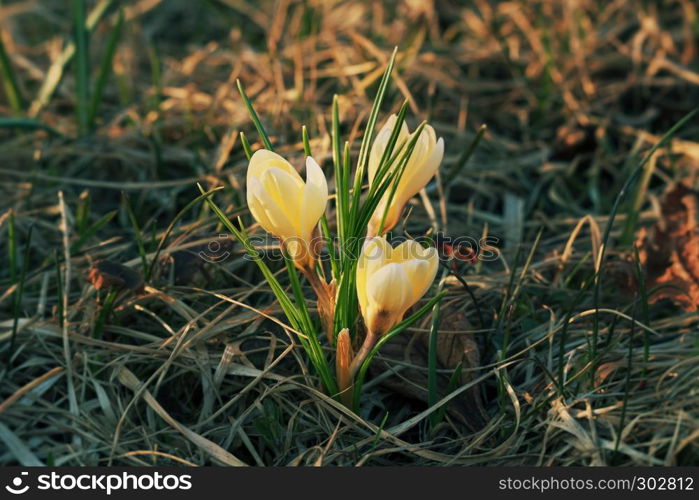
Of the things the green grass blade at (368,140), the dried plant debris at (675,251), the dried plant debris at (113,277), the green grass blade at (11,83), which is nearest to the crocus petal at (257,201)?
the green grass blade at (368,140)

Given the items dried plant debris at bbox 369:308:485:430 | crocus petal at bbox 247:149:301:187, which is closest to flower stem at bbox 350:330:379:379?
dried plant debris at bbox 369:308:485:430

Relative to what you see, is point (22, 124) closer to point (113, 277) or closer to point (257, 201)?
point (113, 277)

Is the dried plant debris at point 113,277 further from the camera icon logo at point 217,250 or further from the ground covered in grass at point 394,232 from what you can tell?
the camera icon logo at point 217,250

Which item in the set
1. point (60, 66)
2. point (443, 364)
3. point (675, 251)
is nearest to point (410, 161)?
point (443, 364)

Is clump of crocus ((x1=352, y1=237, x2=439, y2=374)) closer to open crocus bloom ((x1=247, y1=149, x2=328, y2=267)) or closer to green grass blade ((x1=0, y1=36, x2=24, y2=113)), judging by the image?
open crocus bloom ((x1=247, y1=149, x2=328, y2=267))

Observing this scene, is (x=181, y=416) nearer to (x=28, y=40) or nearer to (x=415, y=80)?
(x=415, y=80)
